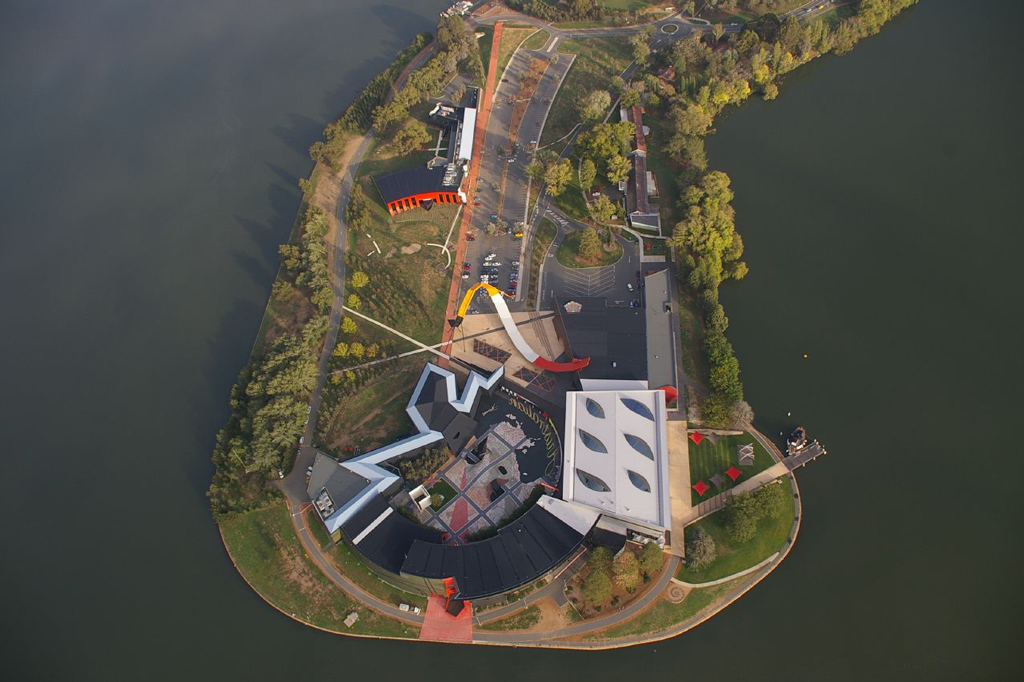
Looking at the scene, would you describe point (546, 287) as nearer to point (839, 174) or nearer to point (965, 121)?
point (839, 174)

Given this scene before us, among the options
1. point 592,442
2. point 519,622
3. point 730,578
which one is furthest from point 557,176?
point 519,622

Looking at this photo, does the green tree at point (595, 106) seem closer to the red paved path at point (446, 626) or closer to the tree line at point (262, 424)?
the tree line at point (262, 424)

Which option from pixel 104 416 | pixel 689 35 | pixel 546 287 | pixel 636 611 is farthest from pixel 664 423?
pixel 689 35

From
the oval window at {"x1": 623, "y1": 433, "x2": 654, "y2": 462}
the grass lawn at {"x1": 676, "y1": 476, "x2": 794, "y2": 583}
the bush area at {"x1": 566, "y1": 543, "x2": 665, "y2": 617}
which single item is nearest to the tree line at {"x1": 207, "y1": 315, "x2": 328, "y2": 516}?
the bush area at {"x1": 566, "y1": 543, "x2": 665, "y2": 617}

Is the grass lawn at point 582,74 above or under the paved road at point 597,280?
above

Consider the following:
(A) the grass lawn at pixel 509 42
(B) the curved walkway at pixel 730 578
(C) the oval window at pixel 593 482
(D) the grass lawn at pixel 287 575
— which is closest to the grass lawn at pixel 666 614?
(B) the curved walkway at pixel 730 578

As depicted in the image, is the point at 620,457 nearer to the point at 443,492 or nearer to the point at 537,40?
the point at 443,492
